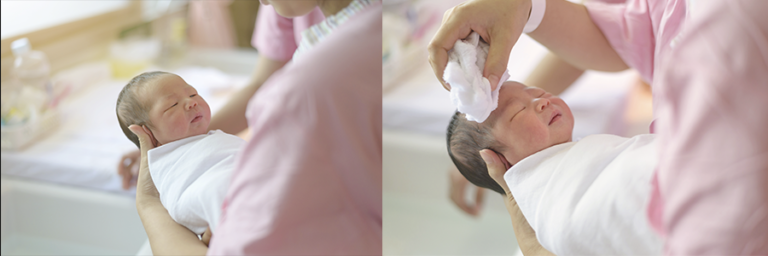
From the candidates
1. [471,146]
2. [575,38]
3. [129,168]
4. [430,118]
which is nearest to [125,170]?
[129,168]

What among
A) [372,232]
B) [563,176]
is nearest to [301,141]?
[372,232]

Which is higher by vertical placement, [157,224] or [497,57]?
[497,57]

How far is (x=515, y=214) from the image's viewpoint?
1.73 ft

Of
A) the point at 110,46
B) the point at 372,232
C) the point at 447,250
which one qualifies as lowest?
the point at 447,250

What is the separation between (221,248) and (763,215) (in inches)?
16.0

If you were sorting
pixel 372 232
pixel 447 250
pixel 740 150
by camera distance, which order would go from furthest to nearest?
pixel 447 250, pixel 372 232, pixel 740 150

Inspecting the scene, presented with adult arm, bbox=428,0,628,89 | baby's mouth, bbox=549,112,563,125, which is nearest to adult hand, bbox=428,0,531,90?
adult arm, bbox=428,0,628,89

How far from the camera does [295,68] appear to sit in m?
0.44

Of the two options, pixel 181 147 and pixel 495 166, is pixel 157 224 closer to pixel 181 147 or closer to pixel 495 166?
pixel 181 147

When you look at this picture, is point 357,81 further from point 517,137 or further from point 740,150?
point 740,150

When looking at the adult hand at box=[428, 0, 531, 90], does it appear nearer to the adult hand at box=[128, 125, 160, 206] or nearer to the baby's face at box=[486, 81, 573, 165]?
the baby's face at box=[486, 81, 573, 165]

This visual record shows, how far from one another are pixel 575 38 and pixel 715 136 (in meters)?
0.25

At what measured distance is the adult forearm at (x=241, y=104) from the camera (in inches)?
18.3

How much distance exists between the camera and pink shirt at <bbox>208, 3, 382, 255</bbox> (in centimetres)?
42
